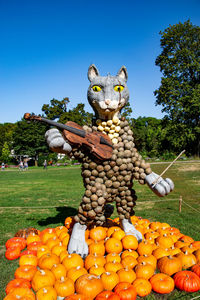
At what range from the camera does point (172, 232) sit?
4.83m

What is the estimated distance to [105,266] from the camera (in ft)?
11.7

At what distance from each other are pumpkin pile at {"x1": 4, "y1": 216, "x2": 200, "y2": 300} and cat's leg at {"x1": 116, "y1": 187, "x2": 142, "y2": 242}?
7.7 inches

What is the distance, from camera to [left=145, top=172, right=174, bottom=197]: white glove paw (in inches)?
161

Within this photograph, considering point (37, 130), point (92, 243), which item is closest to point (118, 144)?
point (92, 243)

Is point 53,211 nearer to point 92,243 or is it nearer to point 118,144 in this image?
point 92,243

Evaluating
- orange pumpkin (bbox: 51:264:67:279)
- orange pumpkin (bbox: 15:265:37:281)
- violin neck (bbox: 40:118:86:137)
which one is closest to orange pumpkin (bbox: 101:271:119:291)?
orange pumpkin (bbox: 51:264:67:279)

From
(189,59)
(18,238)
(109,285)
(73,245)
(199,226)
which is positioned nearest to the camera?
(109,285)

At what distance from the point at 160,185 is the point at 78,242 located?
1.76 meters

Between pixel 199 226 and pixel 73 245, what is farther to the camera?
pixel 199 226

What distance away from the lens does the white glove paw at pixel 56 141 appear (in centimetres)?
367

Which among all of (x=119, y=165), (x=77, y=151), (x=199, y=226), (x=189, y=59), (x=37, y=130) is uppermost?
(x=189, y=59)

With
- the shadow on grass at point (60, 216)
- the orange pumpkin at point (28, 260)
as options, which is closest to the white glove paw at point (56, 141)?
the orange pumpkin at point (28, 260)

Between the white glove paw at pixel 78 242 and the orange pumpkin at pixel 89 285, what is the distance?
89 centimetres

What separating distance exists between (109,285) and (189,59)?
84.9 feet
